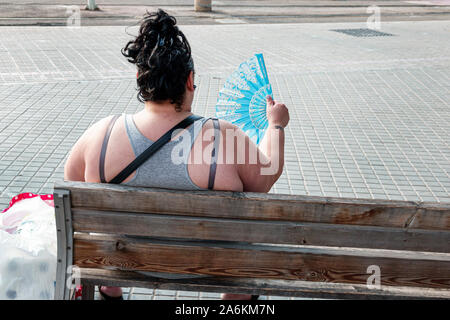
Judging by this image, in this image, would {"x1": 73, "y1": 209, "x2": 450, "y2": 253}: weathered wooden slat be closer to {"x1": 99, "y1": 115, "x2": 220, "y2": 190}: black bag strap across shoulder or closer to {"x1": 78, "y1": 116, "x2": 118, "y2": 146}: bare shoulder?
{"x1": 99, "y1": 115, "x2": 220, "y2": 190}: black bag strap across shoulder

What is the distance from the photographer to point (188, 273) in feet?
6.01

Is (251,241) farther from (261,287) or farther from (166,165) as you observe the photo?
(166,165)

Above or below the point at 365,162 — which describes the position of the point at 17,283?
below

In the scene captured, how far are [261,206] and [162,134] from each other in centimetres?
47

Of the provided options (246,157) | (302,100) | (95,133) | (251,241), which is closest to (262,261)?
(251,241)

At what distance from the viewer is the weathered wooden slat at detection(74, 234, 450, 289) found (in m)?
1.76

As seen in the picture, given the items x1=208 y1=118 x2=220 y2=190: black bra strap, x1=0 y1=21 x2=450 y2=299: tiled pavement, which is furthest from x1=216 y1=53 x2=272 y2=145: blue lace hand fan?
x1=0 y1=21 x2=450 y2=299: tiled pavement

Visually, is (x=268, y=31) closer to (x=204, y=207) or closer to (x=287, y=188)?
(x=287, y=188)

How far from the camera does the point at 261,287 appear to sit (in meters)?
1.86

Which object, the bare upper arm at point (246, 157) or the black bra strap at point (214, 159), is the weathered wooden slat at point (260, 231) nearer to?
the black bra strap at point (214, 159)

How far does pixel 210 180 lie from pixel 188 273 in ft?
1.24

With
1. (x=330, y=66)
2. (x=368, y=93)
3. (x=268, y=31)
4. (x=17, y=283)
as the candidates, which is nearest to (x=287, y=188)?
(x=17, y=283)

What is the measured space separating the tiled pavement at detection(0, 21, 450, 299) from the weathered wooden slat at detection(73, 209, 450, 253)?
105 centimetres

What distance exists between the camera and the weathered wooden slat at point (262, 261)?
5.78 feet
